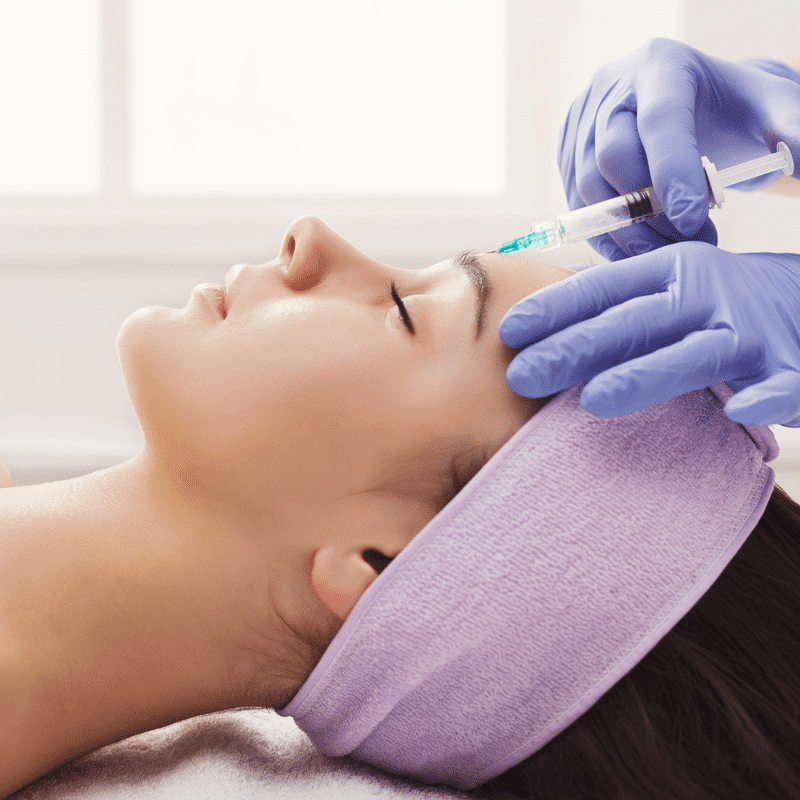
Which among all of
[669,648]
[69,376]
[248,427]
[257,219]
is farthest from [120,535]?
[257,219]

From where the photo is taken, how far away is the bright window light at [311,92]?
250 cm

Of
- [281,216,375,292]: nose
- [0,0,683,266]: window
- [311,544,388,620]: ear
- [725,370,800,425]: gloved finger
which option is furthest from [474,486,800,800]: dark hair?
[0,0,683,266]: window

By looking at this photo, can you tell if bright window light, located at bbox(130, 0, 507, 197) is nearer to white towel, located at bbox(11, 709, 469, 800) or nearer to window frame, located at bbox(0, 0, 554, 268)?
window frame, located at bbox(0, 0, 554, 268)

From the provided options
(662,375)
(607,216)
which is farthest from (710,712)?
(607,216)

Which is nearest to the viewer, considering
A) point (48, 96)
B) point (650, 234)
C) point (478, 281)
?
point (478, 281)

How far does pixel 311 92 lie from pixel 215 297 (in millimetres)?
1954

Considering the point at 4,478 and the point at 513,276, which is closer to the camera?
the point at 513,276

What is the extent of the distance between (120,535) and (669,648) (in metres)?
0.55

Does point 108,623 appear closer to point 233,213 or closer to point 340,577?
point 340,577

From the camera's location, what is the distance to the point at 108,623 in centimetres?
73

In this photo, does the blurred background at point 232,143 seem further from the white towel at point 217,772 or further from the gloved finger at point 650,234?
the white towel at point 217,772

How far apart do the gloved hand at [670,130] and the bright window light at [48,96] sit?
1816 millimetres

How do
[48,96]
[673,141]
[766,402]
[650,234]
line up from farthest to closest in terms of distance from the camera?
[48,96] → [650,234] → [673,141] → [766,402]

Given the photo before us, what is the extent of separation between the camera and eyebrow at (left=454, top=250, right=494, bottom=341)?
2.53 feet
